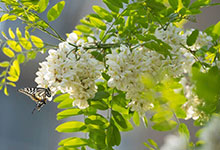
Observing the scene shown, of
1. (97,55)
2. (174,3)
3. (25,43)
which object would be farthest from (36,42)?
(174,3)

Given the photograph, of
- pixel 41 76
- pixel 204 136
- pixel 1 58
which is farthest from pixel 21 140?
pixel 204 136

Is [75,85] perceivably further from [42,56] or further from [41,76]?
[42,56]

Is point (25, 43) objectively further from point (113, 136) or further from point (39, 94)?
point (113, 136)

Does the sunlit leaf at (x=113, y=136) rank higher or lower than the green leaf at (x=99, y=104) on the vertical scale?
lower

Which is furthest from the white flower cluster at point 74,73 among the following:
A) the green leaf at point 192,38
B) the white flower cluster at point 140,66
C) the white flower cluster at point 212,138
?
the white flower cluster at point 212,138

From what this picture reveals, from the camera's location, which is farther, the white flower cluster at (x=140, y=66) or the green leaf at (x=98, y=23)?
the green leaf at (x=98, y=23)

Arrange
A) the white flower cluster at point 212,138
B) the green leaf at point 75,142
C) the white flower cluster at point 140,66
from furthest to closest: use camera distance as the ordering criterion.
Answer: the green leaf at point 75,142 → the white flower cluster at point 140,66 → the white flower cluster at point 212,138

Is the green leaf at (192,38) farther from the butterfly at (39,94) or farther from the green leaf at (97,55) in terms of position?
the butterfly at (39,94)

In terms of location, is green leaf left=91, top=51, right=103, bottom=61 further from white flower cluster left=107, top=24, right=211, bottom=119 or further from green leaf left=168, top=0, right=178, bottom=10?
green leaf left=168, top=0, right=178, bottom=10

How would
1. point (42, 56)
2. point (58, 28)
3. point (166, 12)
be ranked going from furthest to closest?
point (58, 28)
point (42, 56)
point (166, 12)
